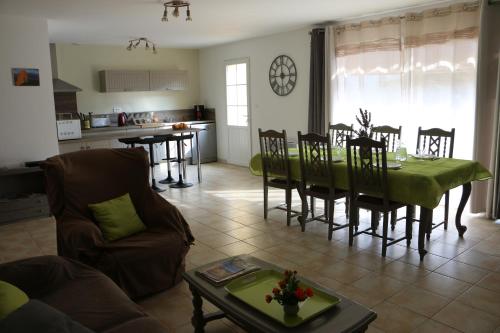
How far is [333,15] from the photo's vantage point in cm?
552

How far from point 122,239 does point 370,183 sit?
2.09m

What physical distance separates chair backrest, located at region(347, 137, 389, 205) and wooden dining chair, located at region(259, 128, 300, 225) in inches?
31.7

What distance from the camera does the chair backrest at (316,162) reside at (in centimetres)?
399

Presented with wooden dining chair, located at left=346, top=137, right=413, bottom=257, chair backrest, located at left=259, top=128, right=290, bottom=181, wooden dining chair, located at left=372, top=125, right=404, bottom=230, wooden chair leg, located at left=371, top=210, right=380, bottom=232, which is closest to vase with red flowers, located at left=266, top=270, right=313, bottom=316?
wooden dining chair, located at left=346, top=137, right=413, bottom=257

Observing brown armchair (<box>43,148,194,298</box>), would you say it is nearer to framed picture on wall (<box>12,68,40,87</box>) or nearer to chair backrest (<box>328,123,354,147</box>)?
framed picture on wall (<box>12,68,40,87</box>)

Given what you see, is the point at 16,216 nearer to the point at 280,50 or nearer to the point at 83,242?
the point at 83,242

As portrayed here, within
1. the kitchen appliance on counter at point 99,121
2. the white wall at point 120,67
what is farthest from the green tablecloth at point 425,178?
the white wall at point 120,67

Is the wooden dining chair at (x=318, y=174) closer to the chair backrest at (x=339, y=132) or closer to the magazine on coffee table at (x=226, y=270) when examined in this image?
the chair backrest at (x=339, y=132)

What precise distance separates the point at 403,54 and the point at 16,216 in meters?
5.01

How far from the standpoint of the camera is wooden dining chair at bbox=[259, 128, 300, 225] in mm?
4395

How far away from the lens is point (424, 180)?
131 inches

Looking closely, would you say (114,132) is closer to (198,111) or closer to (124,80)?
(124,80)

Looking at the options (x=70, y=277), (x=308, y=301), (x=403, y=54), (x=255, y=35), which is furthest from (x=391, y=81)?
(x=70, y=277)

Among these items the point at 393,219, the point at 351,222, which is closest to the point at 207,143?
the point at 393,219
